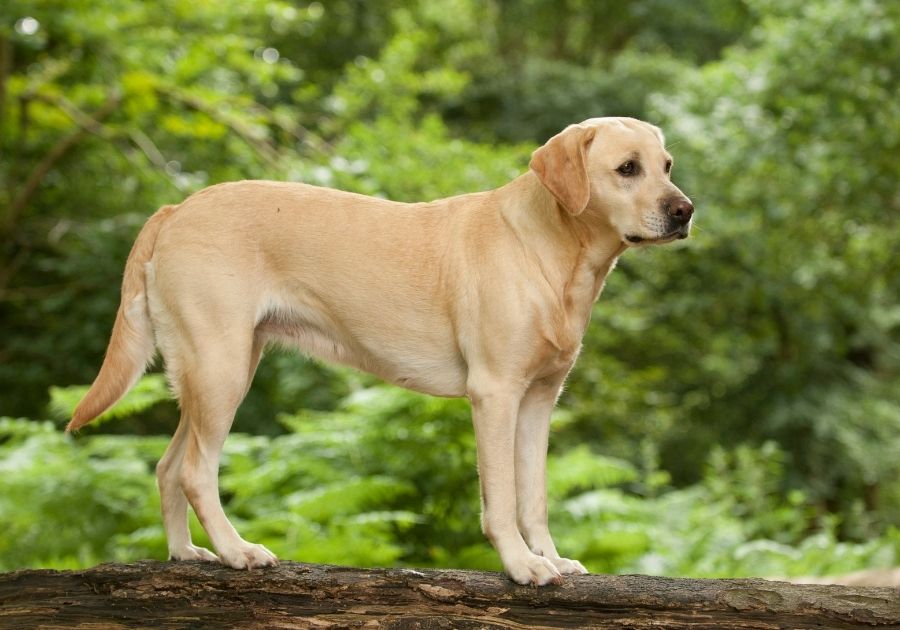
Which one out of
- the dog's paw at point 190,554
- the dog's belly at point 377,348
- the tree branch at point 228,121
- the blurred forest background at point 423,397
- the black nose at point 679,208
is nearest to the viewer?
the black nose at point 679,208

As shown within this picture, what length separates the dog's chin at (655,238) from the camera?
335 cm

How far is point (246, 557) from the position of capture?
3627 mm

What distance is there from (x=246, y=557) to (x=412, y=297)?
3.65 ft

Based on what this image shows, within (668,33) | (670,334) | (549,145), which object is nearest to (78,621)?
(549,145)

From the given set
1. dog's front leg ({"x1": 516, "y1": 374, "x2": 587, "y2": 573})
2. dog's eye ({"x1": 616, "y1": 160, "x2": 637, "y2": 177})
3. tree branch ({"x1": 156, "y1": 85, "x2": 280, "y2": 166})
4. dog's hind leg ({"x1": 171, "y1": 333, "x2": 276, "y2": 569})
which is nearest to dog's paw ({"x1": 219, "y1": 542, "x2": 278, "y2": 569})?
dog's hind leg ({"x1": 171, "y1": 333, "x2": 276, "y2": 569})

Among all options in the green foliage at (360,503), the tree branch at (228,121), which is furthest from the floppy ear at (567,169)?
the tree branch at (228,121)

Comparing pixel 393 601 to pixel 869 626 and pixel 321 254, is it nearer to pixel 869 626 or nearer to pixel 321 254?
pixel 321 254

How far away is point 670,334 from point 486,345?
1075 centimetres

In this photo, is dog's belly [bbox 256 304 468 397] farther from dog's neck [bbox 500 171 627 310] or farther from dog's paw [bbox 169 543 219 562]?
dog's paw [bbox 169 543 219 562]

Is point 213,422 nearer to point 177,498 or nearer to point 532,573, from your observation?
point 177,498

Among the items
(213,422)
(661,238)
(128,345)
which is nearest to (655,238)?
(661,238)

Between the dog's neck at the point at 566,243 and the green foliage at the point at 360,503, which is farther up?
the dog's neck at the point at 566,243

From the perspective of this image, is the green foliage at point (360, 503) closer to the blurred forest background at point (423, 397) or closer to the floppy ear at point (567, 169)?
the blurred forest background at point (423, 397)

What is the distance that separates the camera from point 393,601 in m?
3.39
